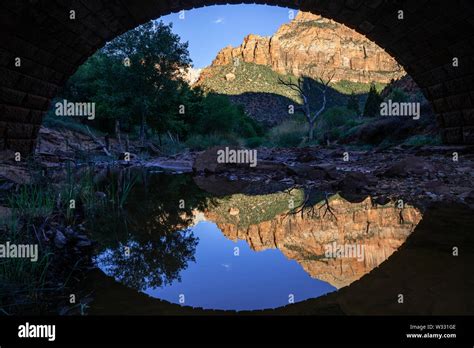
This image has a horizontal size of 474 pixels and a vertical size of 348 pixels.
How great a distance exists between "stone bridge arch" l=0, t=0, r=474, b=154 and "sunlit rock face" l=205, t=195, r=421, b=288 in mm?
Answer: 4182

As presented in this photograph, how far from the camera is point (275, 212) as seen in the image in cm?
395

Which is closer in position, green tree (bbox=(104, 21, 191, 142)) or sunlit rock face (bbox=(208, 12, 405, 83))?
green tree (bbox=(104, 21, 191, 142))

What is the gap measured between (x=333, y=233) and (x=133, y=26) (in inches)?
250

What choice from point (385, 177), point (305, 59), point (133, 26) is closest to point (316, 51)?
point (305, 59)

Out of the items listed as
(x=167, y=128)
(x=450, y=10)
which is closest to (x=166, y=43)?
(x=167, y=128)

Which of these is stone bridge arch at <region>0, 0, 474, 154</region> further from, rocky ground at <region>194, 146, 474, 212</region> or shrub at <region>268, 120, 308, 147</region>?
shrub at <region>268, 120, 308, 147</region>

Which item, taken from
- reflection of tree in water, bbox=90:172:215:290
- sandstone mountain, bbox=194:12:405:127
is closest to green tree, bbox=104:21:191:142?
reflection of tree in water, bbox=90:172:215:290

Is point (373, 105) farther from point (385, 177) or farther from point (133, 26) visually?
point (133, 26)

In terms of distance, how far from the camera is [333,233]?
300 centimetres

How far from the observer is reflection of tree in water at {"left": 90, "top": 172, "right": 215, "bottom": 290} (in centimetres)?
224

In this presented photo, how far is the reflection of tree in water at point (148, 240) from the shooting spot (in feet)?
7.34

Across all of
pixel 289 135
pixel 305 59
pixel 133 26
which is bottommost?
pixel 133 26

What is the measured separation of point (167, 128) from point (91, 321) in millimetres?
23000

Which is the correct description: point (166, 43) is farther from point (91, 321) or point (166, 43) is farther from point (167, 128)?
point (91, 321)
